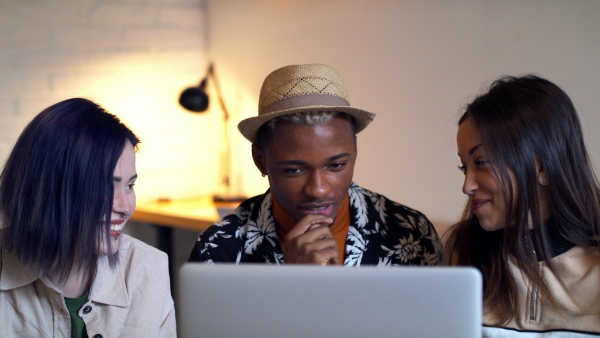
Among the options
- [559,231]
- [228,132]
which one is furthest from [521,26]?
[228,132]

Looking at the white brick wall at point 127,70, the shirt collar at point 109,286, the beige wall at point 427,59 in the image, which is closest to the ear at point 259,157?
the shirt collar at point 109,286

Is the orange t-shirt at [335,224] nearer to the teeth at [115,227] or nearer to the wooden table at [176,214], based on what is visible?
the teeth at [115,227]

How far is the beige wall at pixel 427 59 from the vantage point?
1907mm

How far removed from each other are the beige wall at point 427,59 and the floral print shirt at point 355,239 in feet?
2.50

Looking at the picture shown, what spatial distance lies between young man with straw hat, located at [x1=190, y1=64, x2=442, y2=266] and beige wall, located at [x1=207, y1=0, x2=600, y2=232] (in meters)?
0.79

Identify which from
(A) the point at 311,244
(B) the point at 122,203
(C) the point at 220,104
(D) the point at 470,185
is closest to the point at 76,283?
(B) the point at 122,203

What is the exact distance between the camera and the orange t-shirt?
1.47 metres

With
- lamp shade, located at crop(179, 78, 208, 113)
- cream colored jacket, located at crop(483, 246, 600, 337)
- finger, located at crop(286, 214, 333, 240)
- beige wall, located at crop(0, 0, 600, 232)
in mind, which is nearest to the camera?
cream colored jacket, located at crop(483, 246, 600, 337)

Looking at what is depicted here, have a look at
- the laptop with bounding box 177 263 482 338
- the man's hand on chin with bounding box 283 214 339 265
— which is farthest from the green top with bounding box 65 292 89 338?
the laptop with bounding box 177 263 482 338

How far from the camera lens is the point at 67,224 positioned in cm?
121

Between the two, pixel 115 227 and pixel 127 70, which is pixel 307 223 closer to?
pixel 115 227

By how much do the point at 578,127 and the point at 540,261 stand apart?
11.8 inches

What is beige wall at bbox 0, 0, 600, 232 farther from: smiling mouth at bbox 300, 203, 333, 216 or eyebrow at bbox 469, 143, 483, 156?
smiling mouth at bbox 300, 203, 333, 216

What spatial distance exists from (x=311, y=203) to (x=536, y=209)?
487 mm
